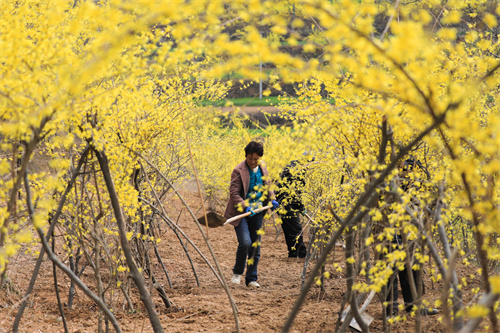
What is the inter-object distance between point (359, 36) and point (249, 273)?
4.93 metres

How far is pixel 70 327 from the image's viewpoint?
4953mm

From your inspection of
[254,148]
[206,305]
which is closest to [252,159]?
[254,148]

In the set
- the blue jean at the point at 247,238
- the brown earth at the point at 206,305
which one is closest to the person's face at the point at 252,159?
the blue jean at the point at 247,238

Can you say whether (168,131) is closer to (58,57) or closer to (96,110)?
(96,110)

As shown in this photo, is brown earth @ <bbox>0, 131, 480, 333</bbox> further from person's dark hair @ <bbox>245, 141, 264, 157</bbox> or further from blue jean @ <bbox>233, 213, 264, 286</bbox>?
person's dark hair @ <bbox>245, 141, 264, 157</bbox>

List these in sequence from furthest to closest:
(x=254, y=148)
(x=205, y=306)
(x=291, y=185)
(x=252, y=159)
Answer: (x=291, y=185), (x=252, y=159), (x=254, y=148), (x=205, y=306)

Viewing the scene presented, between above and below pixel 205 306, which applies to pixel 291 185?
above

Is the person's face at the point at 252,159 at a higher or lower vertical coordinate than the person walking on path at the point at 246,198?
higher

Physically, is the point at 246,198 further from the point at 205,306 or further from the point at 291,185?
the point at 205,306


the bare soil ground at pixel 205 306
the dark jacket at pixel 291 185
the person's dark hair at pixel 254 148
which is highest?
the person's dark hair at pixel 254 148

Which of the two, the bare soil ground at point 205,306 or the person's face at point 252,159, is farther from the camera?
the person's face at point 252,159

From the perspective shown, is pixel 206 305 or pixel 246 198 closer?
pixel 206 305

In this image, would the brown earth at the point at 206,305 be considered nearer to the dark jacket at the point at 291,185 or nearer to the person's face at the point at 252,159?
the dark jacket at the point at 291,185

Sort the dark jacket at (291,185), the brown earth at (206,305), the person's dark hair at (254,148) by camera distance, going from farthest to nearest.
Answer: the dark jacket at (291,185) → the person's dark hair at (254,148) → the brown earth at (206,305)
